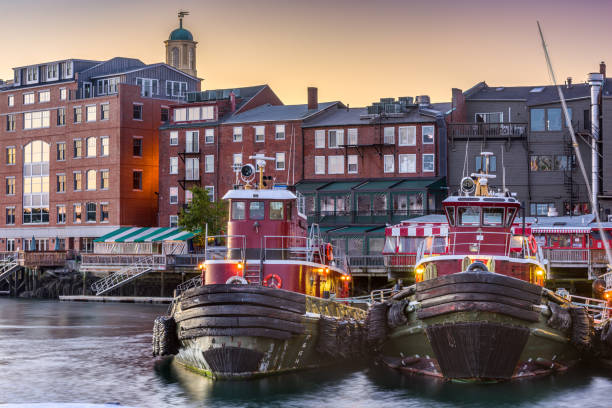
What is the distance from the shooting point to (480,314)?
28453 mm

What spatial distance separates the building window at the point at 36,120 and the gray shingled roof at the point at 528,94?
41640mm

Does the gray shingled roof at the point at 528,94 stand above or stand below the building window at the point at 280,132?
above

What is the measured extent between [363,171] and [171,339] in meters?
47.5

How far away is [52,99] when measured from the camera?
313 ft

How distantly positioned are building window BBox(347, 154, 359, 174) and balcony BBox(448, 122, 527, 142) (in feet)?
25.9

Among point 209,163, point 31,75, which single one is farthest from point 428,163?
point 31,75

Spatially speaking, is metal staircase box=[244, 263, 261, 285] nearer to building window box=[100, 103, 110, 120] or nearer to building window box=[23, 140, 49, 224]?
building window box=[100, 103, 110, 120]

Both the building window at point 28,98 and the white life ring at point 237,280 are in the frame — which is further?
the building window at point 28,98

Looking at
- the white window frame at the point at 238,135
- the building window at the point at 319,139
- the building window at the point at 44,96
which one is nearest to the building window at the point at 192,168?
the white window frame at the point at 238,135

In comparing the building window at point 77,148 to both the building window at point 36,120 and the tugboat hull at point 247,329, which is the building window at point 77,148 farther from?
the tugboat hull at point 247,329

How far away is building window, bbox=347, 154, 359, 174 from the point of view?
261 feet

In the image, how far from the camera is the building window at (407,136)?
255 ft

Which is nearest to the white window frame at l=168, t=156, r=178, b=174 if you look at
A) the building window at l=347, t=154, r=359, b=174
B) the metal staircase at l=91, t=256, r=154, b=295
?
the metal staircase at l=91, t=256, r=154, b=295

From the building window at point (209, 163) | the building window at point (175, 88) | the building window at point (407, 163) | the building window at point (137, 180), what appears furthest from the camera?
the building window at point (175, 88)
